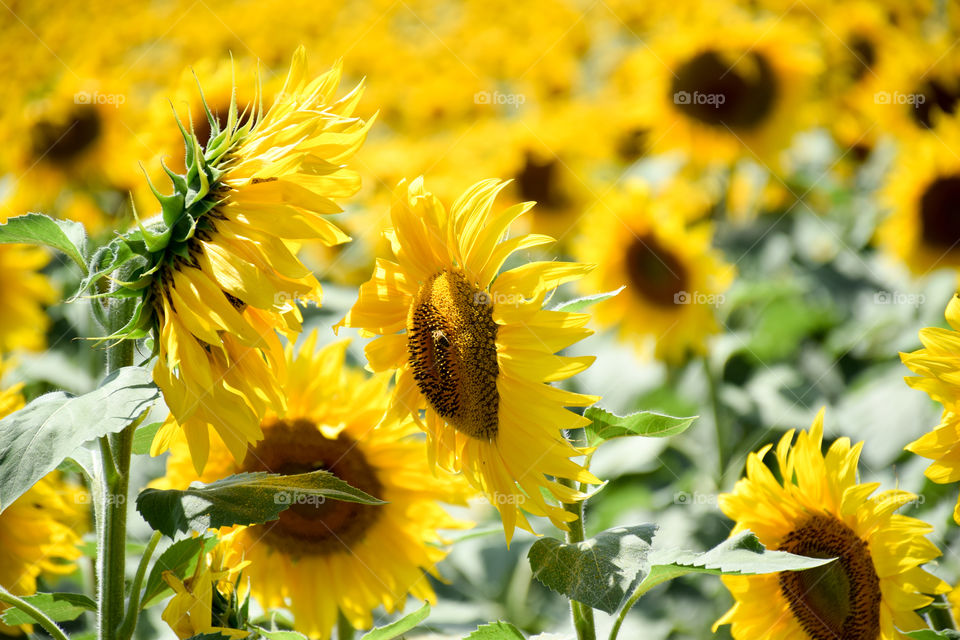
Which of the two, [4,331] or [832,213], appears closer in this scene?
[4,331]

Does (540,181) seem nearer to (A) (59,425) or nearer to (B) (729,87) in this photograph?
(B) (729,87)

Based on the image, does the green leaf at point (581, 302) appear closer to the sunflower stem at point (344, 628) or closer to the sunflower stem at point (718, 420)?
the sunflower stem at point (344, 628)

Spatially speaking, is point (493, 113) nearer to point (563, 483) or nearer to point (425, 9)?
point (425, 9)

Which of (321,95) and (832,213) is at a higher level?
(832,213)

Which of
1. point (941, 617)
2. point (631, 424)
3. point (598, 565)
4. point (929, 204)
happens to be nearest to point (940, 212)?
→ point (929, 204)

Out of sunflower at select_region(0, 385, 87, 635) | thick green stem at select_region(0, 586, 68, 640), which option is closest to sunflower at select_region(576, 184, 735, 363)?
sunflower at select_region(0, 385, 87, 635)

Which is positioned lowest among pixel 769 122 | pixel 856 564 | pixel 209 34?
pixel 856 564

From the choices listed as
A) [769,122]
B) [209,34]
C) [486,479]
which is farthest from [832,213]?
[209,34]
